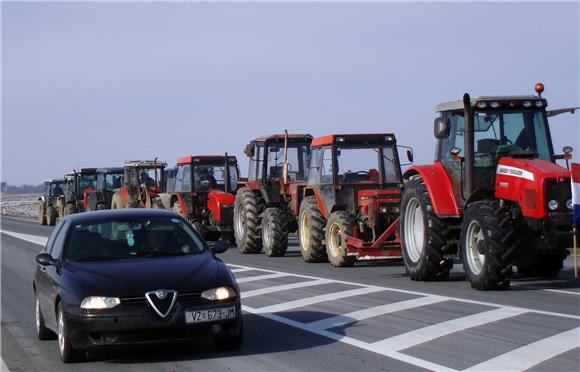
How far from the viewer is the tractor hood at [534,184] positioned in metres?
13.4

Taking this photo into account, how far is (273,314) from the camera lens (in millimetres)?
12820

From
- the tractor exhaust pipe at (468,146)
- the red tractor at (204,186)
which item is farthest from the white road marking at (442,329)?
the red tractor at (204,186)

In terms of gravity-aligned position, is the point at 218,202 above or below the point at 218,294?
above

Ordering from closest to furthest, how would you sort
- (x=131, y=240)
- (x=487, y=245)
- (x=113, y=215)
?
(x=131, y=240) < (x=113, y=215) < (x=487, y=245)

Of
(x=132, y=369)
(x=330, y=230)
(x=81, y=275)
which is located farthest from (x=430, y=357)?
(x=330, y=230)

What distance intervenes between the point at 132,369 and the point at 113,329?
0.42 meters

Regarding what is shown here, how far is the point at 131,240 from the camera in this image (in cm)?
1053

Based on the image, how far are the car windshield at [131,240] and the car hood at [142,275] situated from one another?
25 centimetres

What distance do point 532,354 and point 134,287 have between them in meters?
3.59

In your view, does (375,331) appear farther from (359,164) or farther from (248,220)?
(248,220)

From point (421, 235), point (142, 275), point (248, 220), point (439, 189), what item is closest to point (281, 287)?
point (421, 235)

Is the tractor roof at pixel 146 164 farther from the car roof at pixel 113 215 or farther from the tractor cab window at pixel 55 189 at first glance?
the car roof at pixel 113 215

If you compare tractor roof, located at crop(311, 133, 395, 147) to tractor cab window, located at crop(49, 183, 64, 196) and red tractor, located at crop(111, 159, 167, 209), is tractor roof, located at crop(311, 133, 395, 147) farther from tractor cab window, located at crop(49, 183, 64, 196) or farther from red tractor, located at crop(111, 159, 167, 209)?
tractor cab window, located at crop(49, 183, 64, 196)

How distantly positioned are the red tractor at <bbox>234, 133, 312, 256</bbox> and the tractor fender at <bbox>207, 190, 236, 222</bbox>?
2387 mm
